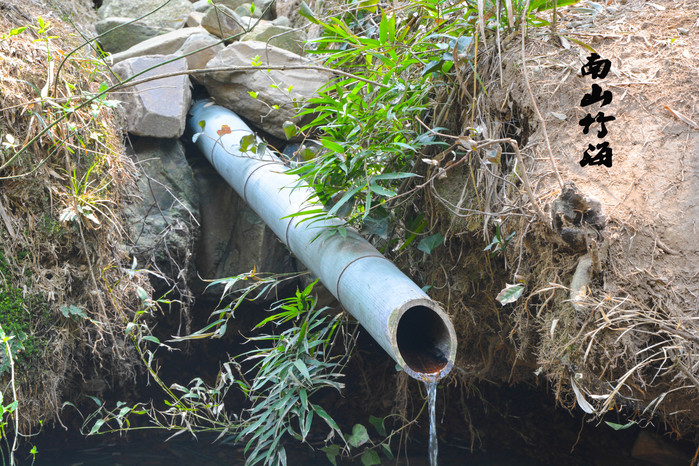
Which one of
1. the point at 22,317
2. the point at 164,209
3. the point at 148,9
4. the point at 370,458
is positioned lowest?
the point at 370,458

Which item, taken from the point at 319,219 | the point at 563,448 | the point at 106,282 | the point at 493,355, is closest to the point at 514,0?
the point at 319,219

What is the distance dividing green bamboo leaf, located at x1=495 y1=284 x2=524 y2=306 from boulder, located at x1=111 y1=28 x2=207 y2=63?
2781 mm

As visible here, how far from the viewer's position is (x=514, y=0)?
2143 millimetres

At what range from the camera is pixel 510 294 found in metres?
1.73

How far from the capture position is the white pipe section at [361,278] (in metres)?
1.79

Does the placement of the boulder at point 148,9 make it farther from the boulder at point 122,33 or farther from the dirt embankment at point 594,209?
the dirt embankment at point 594,209

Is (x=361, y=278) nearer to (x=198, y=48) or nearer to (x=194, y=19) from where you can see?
A: (x=198, y=48)

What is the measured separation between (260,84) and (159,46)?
28.2 inches

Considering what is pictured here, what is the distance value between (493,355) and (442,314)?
104 cm

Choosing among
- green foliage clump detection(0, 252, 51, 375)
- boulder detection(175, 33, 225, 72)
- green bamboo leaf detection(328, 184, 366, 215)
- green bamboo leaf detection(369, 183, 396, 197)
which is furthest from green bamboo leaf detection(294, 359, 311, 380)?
boulder detection(175, 33, 225, 72)

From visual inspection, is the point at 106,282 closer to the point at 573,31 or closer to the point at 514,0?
the point at 514,0

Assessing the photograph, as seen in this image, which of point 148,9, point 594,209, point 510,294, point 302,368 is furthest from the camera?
point 148,9

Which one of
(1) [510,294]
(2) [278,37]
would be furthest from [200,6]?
(1) [510,294]

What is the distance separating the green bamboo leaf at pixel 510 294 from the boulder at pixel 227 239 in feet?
6.69
